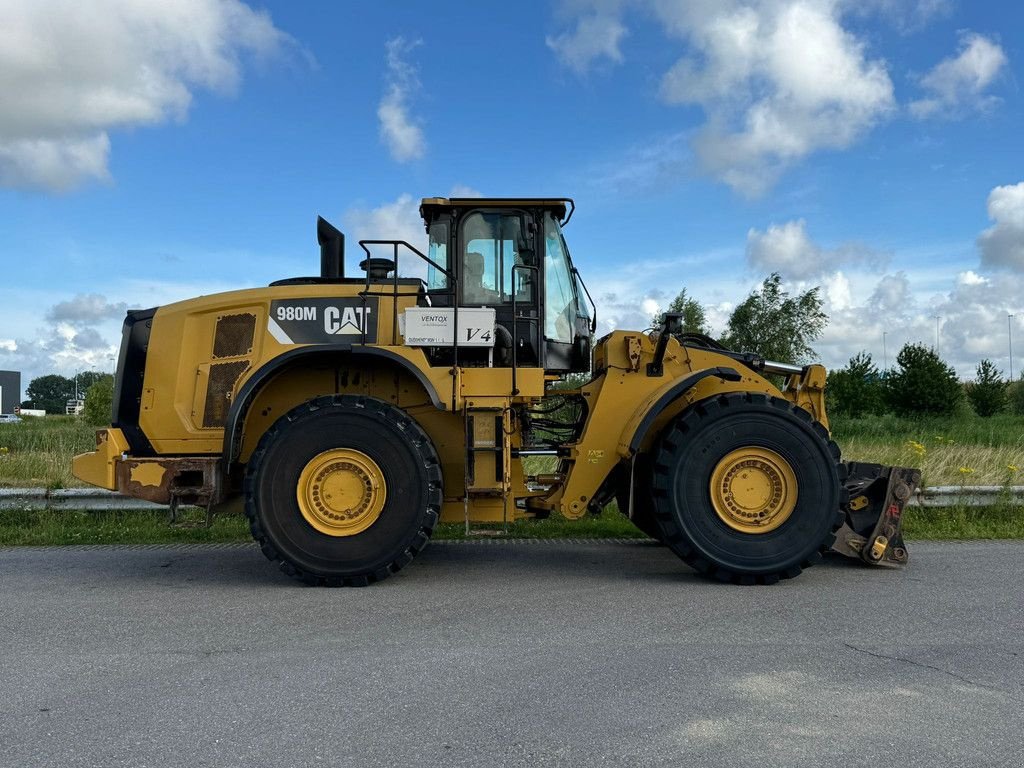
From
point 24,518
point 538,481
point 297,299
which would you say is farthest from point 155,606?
point 24,518

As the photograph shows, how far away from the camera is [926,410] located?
35.8 metres

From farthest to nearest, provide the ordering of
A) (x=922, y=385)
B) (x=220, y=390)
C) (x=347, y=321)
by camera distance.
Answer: (x=922, y=385) < (x=220, y=390) < (x=347, y=321)

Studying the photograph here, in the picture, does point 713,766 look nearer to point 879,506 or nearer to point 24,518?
point 879,506

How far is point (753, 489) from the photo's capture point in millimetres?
6125

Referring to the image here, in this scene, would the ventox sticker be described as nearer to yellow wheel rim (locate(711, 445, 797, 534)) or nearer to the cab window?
the cab window

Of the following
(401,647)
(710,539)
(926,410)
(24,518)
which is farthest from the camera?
(926,410)

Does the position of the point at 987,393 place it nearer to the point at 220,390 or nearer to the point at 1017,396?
the point at 1017,396

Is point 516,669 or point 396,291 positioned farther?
point 396,291

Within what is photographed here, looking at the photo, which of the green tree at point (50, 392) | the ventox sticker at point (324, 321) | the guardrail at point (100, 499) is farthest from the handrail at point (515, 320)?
the green tree at point (50, 392)

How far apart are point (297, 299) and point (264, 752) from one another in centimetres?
393

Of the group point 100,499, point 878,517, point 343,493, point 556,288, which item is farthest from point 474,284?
point 100,499

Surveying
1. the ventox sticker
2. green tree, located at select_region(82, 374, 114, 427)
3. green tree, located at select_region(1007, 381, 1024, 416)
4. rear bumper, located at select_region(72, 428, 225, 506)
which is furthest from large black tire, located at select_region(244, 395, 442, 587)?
green tree, located at select_region(1007, 381, 1024, 416)

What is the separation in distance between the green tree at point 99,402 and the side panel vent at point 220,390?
67.2ft

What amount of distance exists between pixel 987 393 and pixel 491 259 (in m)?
39.8
